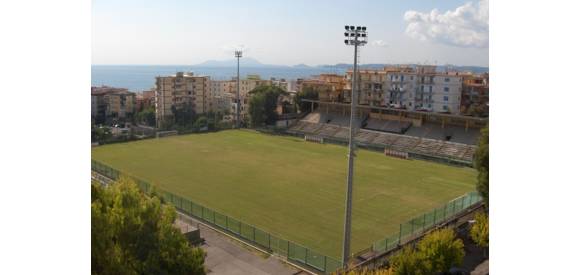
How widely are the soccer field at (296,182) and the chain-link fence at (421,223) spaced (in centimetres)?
65

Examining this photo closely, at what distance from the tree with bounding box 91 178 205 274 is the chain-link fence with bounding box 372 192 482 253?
6900 mm

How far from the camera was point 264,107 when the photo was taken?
42.3 metres

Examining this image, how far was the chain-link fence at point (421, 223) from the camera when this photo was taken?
1386 cm

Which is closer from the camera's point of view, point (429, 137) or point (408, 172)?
point (408, 172)

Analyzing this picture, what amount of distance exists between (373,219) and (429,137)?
18.7 metres

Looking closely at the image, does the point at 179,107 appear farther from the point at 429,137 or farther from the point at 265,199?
the point at 265,199

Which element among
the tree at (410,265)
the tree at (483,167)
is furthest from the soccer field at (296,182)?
the tree at (410,265)

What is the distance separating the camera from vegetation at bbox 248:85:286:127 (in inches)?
1660

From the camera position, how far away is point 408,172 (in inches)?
1021

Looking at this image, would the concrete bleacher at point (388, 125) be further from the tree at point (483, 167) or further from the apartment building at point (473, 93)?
the tree at point (483, 167)

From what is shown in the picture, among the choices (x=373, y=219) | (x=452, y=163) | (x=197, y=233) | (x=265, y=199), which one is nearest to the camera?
(x=197, y=233)

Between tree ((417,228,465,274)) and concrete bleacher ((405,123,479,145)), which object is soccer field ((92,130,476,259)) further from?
concrete bleacher ((405,123,479,145))
